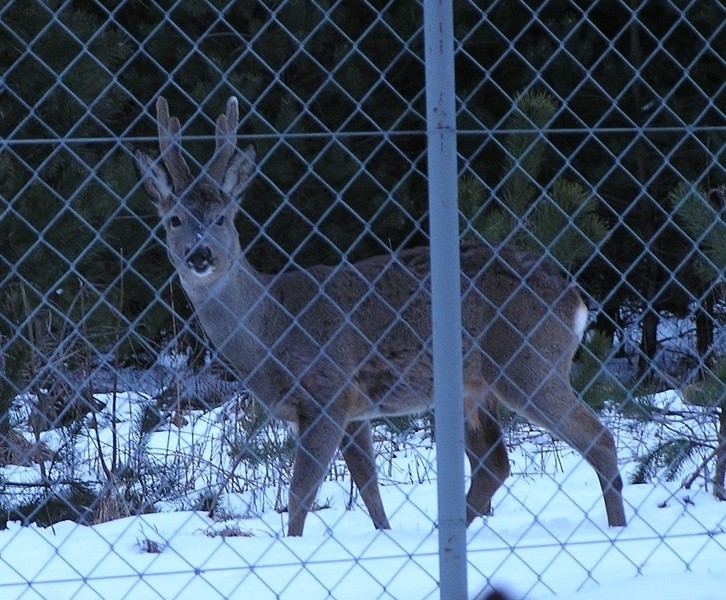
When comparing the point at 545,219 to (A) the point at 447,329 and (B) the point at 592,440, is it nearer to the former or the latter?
(B) the point at 592,440

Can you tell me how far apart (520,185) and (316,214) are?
99.1 inches

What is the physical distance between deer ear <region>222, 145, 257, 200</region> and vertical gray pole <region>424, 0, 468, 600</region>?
172 centimetres

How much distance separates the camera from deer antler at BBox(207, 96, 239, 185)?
5320mm

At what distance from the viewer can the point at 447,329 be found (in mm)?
3512

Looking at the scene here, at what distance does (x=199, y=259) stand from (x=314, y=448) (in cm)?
96

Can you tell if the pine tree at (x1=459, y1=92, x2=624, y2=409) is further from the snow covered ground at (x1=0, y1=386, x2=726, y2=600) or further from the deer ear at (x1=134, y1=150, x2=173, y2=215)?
the deer ear at (x1=134, y1=150, x2=173, y2=215)

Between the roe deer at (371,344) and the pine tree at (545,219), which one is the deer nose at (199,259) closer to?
the roe deer at (371,344)

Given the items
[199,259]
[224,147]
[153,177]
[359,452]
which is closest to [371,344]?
[359,452]

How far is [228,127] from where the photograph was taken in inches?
214

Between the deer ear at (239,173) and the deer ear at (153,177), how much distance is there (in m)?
0.23

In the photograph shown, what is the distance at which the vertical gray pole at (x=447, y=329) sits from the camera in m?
3.48

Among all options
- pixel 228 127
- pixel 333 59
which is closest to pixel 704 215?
pixel 228 127

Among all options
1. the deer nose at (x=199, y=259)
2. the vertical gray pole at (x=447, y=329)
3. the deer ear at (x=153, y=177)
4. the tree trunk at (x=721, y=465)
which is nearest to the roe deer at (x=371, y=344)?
the deer nose at (x=199, y=259)

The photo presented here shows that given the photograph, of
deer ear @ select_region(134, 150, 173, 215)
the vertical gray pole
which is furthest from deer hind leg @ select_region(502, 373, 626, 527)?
the vertical gray pole
